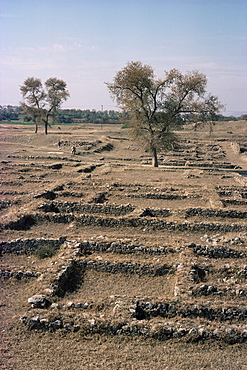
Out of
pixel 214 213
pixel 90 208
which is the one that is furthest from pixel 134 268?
pixel 214 213

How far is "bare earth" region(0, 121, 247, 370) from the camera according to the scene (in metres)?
6.50

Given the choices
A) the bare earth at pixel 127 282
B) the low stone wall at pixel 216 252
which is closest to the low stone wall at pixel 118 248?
the bare earth at pixel 127 282

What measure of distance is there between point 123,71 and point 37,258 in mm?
21215

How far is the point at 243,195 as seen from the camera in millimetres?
19188

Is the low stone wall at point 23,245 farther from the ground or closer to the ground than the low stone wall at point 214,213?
closer to the ground

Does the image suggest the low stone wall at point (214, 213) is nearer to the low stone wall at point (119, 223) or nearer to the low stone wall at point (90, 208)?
the low stone wall at point (119, 223)

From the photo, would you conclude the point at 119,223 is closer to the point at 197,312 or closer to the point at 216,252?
the point at 216,252

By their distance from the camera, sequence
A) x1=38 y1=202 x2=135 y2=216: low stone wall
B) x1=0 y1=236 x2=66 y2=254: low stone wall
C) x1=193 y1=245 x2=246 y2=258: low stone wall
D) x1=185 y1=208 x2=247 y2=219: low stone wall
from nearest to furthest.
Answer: x1=193 y1=245 x2=246 y2=258: low stone wall → x1=0 y1=236 x2=66 y2=254: low stone wall → x1=185 y1=208 x2=247 y2=219: low stone wall → x1=38 y1=202 x2=135 y2=216: low stone wall

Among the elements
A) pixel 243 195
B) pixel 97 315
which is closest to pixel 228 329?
pixel 97 315

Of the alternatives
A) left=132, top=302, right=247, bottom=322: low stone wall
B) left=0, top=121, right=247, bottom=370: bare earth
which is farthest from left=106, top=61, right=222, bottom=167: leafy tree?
left=132, top=302, right=247, bottom=322: low stone wall

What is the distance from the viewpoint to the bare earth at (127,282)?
650 cm

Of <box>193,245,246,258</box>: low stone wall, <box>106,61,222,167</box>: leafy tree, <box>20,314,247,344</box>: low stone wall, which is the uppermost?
<box>106,61,222,167</box>: leafy tree

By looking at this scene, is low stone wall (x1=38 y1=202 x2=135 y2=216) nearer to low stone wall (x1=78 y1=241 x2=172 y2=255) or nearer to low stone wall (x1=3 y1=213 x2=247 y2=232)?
low stone wall (x1=3 y1=213 x2=247 y2=232)

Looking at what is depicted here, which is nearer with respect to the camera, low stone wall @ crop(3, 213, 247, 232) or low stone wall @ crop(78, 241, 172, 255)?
low stone wall @ crop(78, 241, 172, 255)
